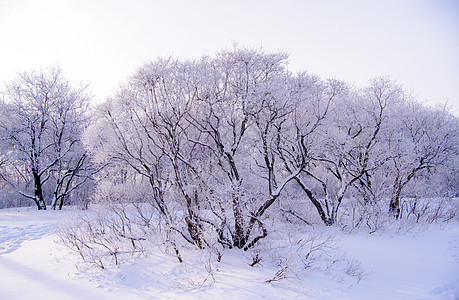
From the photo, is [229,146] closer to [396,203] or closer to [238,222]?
[238,222]

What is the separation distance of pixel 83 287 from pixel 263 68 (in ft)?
34.6

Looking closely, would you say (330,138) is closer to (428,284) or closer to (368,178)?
(368,178)

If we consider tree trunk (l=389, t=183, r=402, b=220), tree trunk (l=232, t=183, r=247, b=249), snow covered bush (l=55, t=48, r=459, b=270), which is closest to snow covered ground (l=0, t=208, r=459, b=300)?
tree trunk (l=232, t=183, r=247, b=249)

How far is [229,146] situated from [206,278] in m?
5.95

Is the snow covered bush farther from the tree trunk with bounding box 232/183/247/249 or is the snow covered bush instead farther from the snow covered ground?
the snow covered ground

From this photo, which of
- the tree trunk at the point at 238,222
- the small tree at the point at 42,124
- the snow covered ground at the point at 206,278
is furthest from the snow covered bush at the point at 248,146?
the small tree at the point at 42,124

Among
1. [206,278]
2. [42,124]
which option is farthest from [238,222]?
[42,124]

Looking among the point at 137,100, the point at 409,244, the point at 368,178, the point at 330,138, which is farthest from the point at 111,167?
the point at 409,244

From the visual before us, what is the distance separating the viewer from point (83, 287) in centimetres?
671

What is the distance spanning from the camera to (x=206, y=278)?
23.0 ft

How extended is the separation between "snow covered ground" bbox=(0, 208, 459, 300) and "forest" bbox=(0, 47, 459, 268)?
66 centimetres

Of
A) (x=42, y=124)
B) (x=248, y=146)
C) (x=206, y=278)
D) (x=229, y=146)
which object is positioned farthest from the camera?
(x=42, y=124)

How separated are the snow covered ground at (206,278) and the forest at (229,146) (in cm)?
66

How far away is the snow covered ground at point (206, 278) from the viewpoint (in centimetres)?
655
